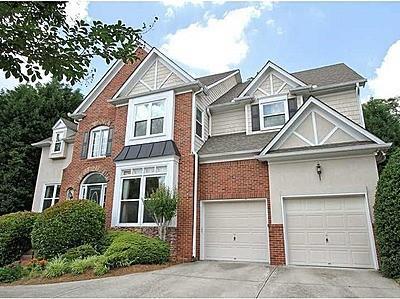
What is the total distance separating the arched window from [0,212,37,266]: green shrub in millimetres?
2553

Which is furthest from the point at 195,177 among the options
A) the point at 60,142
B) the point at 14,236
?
the point at 60,142

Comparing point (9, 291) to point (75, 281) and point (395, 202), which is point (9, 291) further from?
point (395, 202)

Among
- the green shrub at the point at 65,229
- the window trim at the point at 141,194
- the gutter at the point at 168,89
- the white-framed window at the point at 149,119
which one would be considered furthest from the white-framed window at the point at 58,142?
the green shrub at the point at 65,229

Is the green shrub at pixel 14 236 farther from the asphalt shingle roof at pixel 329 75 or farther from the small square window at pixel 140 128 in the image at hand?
the asphalt shingle roof at pixel 329 75

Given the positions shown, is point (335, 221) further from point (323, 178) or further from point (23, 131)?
point (23, 131)

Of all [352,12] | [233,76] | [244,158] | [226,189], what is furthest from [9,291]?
[233,76]

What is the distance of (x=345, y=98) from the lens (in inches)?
476

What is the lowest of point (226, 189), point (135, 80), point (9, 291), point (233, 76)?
point (9, 291)

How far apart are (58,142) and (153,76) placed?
24.9 ft

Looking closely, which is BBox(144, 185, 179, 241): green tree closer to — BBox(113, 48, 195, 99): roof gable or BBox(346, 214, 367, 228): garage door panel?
BBox(113, 48, 195, 99): roof gable

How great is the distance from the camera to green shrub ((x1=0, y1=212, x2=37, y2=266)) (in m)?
11.5

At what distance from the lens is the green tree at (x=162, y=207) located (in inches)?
410

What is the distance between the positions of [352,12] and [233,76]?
35.5 ft

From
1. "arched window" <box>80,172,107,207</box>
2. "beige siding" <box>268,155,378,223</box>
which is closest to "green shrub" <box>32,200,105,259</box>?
"arched window" <box>80,172,107,207</box>
